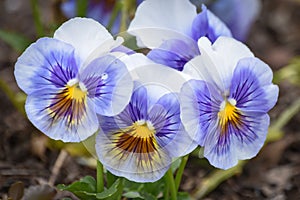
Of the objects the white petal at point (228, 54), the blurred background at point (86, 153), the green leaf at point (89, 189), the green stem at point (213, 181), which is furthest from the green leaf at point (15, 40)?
the white petal at point (228, 54)

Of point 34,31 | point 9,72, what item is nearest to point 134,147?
point 9,72

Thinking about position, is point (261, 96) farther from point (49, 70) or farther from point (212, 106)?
point (49, 70)

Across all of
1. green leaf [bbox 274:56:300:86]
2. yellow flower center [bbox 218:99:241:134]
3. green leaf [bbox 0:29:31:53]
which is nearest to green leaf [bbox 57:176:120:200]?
yellow flower center [bbox 218:99:241:134]

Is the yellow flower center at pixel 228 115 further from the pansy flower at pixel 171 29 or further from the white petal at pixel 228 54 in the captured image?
the pansy flower at pixel 171 29

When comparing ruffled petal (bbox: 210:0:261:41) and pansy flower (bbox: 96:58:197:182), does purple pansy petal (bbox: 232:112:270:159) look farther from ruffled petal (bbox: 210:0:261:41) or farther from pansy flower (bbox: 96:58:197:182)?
ruffled petal (bbox: 210:0:261:41)

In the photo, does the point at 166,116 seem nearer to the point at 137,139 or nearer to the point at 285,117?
the point at 137,139

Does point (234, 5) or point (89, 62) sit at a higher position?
point (89, 62)
